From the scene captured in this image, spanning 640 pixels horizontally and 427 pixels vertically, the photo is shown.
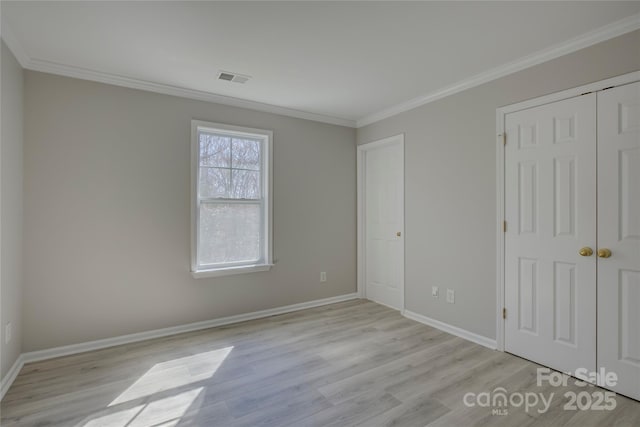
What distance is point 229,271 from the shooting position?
3553 millimetres

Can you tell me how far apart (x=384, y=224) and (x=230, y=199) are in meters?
2.04

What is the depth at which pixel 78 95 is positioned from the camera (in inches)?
113

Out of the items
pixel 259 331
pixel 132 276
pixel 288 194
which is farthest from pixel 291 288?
pixel 132 276

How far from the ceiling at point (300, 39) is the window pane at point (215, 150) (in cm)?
54

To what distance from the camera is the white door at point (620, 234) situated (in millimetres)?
2119

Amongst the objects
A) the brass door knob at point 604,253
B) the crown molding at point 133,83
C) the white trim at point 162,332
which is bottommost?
the white trim at point 162,332

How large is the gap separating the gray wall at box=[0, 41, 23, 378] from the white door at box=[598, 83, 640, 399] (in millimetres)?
4236

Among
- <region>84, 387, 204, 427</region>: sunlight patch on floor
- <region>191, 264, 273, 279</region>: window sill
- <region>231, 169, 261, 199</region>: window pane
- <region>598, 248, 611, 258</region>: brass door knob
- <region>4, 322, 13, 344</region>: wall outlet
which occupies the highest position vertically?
<region>231, 169, 261, 199</region>: window pane

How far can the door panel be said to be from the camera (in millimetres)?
4003

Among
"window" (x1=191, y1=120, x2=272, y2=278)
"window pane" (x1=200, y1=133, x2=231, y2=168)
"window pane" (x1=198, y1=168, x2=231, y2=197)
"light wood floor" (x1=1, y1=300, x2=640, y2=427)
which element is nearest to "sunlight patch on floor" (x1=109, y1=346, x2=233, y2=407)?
"light wood floor" (x1=1, y1=300, x2=640, y2=427)

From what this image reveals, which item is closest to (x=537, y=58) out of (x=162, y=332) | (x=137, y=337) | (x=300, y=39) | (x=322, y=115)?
(x=300, y=39)

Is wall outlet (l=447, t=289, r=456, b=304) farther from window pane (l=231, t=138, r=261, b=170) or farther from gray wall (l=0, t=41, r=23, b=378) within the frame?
gray wall (l=0, t=41, r=23, b=378)

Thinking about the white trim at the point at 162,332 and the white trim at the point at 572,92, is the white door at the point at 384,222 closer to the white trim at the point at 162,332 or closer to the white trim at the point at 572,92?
the white trim at the point at 162,332

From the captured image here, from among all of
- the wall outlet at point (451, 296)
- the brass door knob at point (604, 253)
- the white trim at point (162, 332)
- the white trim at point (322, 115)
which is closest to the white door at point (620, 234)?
the brass door knob at point (604, 253)
